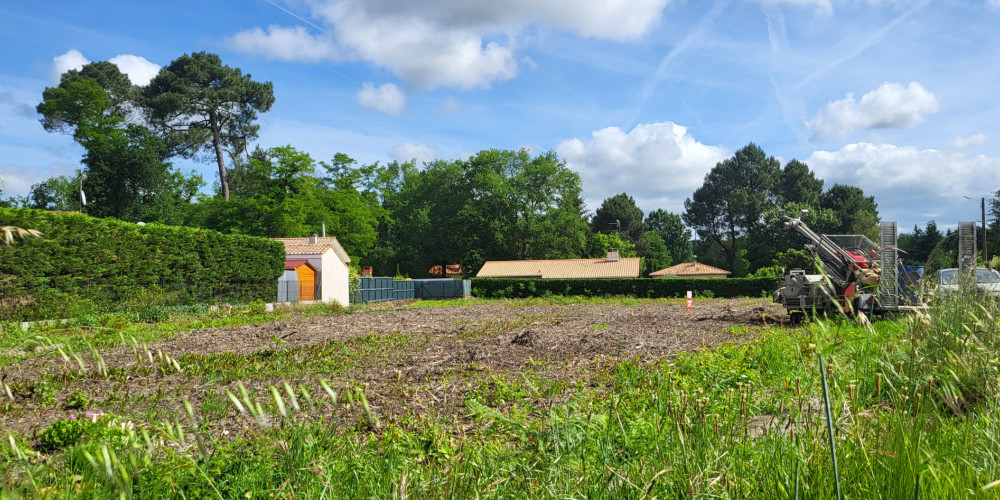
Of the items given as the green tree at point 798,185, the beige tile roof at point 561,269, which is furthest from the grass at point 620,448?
the green tree at point 798,185

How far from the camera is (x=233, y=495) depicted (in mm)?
3197

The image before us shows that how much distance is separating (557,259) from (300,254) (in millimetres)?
29090

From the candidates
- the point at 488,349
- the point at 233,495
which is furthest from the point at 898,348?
the point at 488,349

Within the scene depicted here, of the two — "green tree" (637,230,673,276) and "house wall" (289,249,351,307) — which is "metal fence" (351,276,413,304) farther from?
"green tree" (637,230,673,276)

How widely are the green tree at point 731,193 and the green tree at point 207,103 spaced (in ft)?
159

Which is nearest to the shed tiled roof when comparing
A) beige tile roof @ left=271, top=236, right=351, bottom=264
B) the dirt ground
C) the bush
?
beige tile roof @ left=271, top=236, right=351, bottom=264

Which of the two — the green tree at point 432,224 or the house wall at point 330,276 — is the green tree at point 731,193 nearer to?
the green tree at point 432,224

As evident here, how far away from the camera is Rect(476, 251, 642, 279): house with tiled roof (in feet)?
169

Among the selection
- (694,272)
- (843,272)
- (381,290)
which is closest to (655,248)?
(694,272)

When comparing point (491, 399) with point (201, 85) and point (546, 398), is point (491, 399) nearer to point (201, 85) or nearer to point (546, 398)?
point (546, 398)

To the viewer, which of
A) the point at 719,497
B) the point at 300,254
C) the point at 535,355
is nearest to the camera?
the point at 719,497

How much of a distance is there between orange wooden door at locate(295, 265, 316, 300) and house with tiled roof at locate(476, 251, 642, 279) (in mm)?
19530

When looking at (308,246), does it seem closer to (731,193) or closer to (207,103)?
(207,103)

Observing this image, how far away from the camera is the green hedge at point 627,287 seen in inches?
1485
